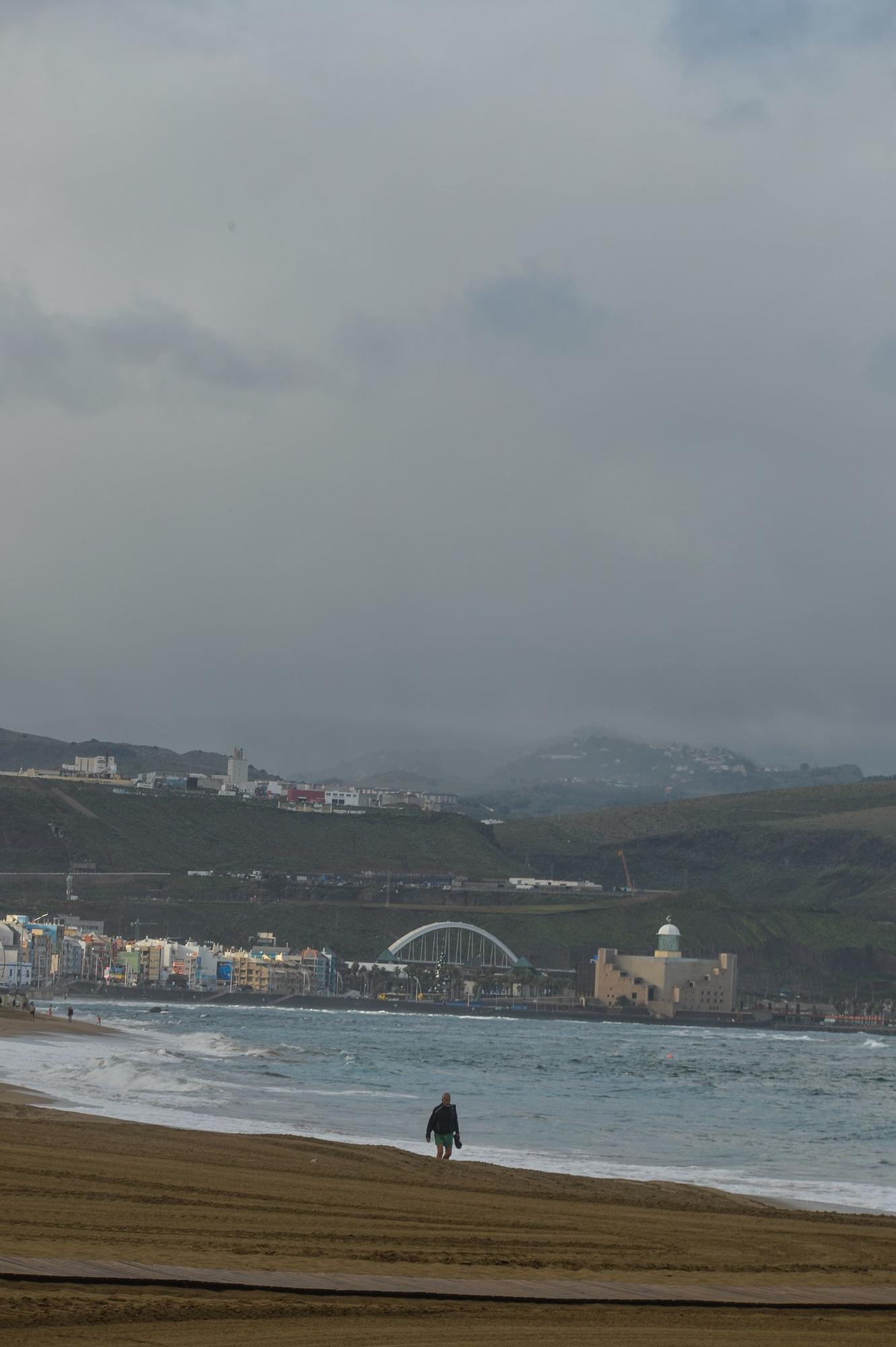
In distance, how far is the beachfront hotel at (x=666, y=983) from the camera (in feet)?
609

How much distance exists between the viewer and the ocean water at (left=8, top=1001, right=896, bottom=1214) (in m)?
33.1

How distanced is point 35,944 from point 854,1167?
478ft

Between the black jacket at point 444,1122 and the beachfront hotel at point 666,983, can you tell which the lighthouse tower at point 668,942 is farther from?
the black jacket at point 444,1122

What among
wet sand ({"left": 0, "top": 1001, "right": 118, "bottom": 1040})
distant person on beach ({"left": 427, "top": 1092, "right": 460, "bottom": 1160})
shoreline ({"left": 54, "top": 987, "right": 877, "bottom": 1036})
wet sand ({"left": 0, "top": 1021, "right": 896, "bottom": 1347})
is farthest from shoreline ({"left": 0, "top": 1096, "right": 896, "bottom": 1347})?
shoreline ({"left": 54, "top": 987, "right": 877, "bottom": 1036})

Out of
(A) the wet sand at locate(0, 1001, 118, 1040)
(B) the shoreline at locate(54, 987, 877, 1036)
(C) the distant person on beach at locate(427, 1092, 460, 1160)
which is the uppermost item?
(C) the distant person on beach at locate(427, 1092, 460, 1160)

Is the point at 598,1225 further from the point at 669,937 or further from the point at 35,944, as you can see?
the point at 669,937

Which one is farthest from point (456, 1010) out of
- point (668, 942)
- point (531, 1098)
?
point (531, 1098)

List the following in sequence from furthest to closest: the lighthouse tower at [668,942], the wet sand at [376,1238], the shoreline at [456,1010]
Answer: the lighthouse tower at [668,942] → the shoreline at [456,1010] → the wet sand at [376,1238]

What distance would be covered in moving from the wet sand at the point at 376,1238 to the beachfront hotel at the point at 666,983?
160970 millimetres

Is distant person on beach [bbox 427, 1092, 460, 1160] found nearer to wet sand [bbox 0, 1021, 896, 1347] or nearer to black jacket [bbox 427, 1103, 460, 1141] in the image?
black jacket [bbox 427, 1103, 460, 1141]

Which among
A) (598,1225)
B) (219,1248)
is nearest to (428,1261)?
(219,1248)

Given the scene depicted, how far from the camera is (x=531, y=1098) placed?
164 feet

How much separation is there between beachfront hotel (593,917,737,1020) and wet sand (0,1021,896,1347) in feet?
528

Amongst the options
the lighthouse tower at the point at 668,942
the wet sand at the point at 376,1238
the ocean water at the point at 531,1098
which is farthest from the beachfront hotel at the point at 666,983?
the wet sand at the point at 376,1238
